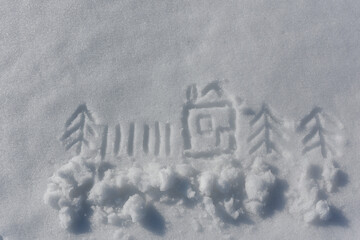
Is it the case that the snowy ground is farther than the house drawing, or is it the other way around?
the house drawing

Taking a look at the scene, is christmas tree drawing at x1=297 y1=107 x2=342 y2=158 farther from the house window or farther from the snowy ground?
the house window

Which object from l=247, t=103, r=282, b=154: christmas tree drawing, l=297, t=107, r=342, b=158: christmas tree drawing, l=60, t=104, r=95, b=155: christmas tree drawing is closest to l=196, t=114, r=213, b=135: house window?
l=247, t=103, r=282, b=154: christmas tree drawing

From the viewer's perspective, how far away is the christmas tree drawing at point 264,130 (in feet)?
6.63

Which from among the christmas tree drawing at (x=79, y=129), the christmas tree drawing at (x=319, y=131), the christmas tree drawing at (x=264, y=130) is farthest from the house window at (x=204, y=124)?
the christmas tree drawing at (x=79, y=129)

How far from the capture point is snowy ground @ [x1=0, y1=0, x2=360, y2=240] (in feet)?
6.25

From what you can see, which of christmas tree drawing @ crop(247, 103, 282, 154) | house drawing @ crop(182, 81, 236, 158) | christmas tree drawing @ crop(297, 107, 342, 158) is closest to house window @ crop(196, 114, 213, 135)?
house drawing @ crop(182, 81, 236, 158)

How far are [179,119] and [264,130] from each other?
45 cm

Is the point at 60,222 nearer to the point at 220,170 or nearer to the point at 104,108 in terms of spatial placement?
the point at 104,108

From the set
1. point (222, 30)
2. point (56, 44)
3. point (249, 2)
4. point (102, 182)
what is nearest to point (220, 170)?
point (102, 182)

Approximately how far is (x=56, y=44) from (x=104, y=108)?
1.55 ft

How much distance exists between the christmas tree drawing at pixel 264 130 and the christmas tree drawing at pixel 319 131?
0.13 meters

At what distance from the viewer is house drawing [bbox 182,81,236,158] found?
6.66 ft

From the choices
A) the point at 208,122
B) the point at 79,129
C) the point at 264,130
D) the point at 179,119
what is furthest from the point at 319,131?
the point at 79,129

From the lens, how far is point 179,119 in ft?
6.80
